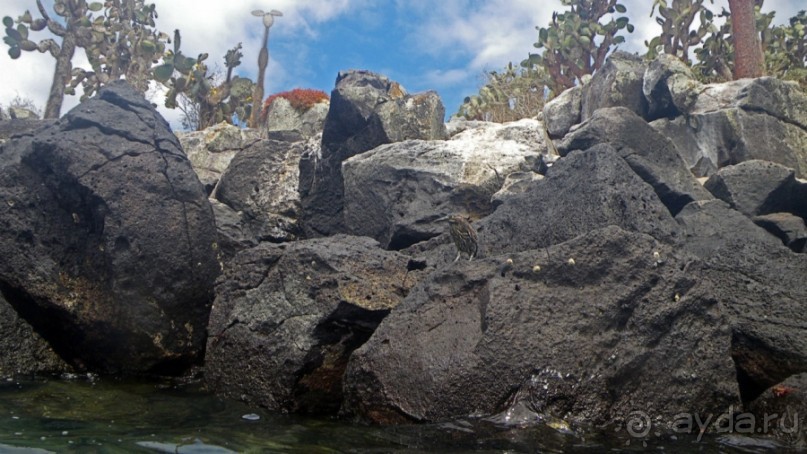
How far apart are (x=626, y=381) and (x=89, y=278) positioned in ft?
19.8

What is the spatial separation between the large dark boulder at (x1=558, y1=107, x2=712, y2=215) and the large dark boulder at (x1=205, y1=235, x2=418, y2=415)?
4.61 m

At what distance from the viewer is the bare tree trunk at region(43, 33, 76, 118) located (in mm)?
30734

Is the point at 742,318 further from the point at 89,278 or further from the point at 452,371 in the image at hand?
the point at 89,278

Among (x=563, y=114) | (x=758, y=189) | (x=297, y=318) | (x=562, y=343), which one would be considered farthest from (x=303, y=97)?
(x=562, y=343)

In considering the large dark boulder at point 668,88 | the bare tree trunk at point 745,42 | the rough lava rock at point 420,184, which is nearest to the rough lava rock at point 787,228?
the rough lava rock at point 420,184

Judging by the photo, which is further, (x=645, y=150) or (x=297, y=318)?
(x=645, y=150)

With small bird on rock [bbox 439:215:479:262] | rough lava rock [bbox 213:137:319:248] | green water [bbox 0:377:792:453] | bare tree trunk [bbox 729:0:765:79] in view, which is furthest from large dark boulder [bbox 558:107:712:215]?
bare tree trunk [bbox 729:0:765:79]

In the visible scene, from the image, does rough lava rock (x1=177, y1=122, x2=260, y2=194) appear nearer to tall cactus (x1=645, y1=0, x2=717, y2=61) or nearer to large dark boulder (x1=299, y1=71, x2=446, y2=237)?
large dark boulder (x1=299, y1=71, x2=446, y2=237)

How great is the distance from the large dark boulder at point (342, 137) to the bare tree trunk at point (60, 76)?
20.8m

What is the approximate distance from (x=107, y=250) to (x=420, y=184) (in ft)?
17.0

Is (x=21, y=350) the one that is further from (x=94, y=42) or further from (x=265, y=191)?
(x=94, y=42)

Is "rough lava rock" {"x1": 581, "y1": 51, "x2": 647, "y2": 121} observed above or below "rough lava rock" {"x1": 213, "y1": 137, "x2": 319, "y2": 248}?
above

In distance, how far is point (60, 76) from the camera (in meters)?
30.9

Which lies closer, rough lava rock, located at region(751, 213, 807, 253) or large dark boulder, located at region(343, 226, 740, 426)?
large dark boulder, located at region(343, 226, 740, 426)
